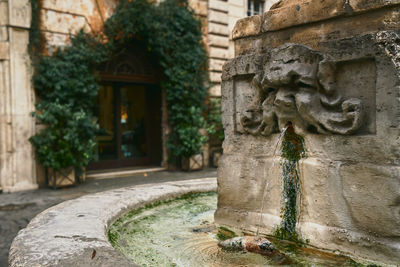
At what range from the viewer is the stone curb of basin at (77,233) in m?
1.84

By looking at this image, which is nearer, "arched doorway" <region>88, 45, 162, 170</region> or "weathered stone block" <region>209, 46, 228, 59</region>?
"arched doorway" <region>88, 45, 162, 170</region>

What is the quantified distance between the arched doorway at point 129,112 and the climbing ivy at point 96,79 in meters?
0.47

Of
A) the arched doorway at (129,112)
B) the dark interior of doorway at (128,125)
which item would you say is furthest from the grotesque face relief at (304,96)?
the dark interior of doorway at (128,125)

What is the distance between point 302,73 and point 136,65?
23.5 ft

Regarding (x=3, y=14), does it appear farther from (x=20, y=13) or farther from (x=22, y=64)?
(x=22, y=64)

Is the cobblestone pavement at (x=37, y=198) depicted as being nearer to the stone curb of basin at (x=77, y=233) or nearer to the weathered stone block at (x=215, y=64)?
the stone curb of basin at (x=77, y=233)

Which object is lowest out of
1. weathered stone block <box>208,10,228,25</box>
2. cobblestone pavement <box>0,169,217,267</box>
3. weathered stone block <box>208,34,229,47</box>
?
cobblestone pavement <box>0,169,217,267</box>

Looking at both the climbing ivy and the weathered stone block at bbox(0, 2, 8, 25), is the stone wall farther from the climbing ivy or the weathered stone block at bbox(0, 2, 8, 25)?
the climbing ivy

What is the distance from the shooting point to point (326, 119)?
2.34m

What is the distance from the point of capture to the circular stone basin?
2242 mm

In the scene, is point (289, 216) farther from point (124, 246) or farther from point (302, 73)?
point (124, 246)

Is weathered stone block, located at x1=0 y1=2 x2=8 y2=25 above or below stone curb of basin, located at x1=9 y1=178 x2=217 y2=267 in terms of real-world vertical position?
above

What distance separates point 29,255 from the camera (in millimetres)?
1891

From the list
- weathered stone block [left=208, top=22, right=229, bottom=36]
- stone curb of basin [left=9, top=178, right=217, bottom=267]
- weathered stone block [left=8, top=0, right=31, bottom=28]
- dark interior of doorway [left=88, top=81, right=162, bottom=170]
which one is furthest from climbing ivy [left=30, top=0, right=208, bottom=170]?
stone curb of basin [left=9, top=178, right=217, bottom=267]
